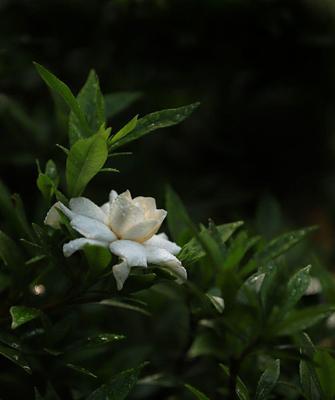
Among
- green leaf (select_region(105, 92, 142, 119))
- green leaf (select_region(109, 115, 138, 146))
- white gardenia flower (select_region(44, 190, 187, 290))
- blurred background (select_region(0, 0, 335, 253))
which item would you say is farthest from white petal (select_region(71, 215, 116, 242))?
blurred background (select_region(0, 0, 335, 253))

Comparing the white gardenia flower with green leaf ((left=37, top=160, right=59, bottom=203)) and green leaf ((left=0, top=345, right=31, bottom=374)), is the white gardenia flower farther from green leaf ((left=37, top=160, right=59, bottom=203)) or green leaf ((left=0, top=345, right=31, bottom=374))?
green leaf ((left=0, top=345, right=31, bottom=374))

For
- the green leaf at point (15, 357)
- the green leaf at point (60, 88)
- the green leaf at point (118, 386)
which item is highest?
the green leaf at point (60, 88)

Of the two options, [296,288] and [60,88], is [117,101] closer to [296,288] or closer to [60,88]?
[60,88]

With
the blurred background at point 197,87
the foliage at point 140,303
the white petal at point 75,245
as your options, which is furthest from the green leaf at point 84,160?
the blurred background at point 197,87

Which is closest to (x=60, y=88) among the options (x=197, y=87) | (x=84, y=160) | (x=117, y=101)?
(x=84, y=160)

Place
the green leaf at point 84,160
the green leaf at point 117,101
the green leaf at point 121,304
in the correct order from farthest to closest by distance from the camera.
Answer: the green leaf at point 117,101 → the green leaf at point 121,304 → the green leaf at point 84,160

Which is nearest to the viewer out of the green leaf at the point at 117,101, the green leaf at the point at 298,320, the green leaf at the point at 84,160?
the green leaf at the point at 298,320

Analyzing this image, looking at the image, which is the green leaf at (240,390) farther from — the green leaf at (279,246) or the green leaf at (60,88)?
the green leaf at (60,88)

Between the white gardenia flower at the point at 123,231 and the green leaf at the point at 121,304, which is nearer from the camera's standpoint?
the white gardenia flower at the point at 123,231
